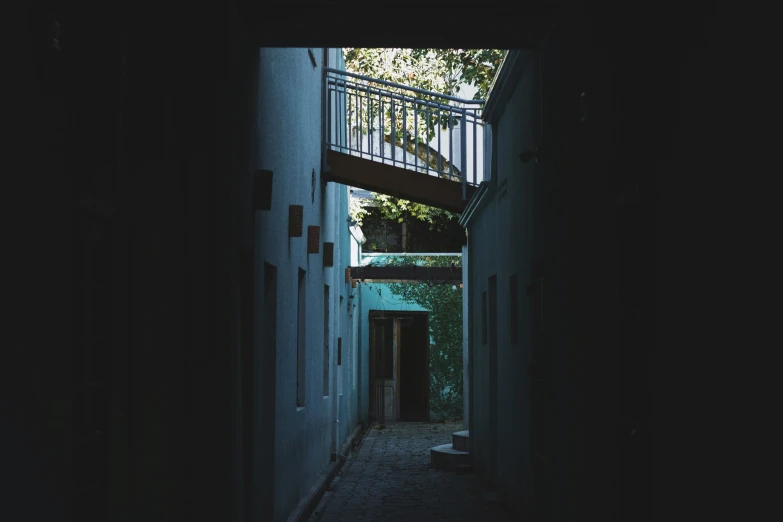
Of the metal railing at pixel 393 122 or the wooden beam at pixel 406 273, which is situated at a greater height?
the metal railing at pixel 393 122

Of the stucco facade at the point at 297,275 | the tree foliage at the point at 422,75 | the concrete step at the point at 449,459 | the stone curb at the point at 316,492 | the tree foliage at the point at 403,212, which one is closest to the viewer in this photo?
the stucco facade at the point at 297,275

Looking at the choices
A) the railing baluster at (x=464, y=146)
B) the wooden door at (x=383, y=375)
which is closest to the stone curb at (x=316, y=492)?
the railing baluster at (x=464, y=146)

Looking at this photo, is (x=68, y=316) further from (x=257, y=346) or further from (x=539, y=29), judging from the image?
(x=539, y=29)

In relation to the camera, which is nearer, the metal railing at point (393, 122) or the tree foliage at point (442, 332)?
the metal railing at point (393, 122)

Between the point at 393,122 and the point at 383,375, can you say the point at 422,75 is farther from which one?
the point at 393,122

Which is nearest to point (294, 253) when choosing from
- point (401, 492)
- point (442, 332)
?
point (401, 492)

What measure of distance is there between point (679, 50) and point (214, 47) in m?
2.79

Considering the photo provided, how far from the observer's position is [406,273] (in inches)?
718

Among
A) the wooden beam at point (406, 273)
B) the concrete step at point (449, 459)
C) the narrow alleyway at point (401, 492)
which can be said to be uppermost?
the wooden beam at point (406, 273)

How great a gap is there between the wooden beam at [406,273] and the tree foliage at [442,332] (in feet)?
7.84

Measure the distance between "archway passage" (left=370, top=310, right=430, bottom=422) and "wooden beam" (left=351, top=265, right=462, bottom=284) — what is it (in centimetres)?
236

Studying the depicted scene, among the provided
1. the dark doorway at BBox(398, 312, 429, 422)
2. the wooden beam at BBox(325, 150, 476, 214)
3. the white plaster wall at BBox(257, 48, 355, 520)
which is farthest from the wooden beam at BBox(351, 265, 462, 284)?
the wooden beam at BBox(325, 150, 476, 214)

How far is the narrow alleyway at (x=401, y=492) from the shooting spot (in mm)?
9188

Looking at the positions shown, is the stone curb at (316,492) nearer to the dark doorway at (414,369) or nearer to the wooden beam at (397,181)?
the wooden beam at (397,181)
